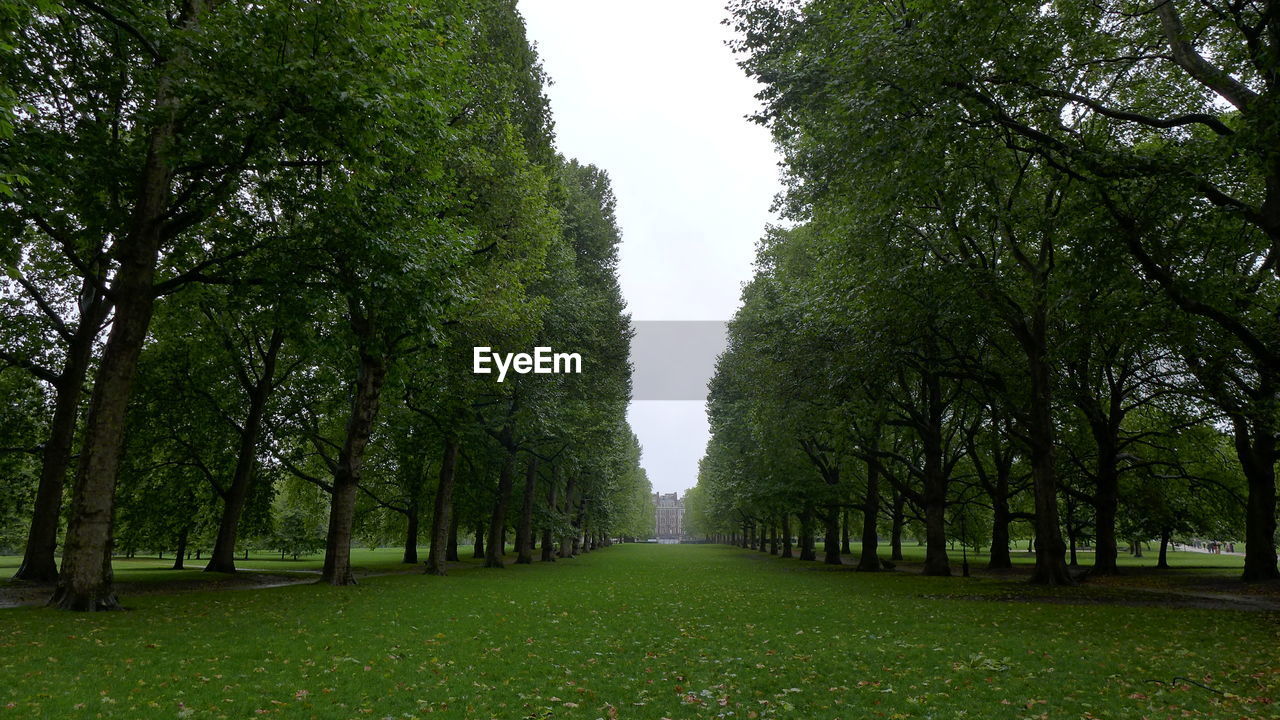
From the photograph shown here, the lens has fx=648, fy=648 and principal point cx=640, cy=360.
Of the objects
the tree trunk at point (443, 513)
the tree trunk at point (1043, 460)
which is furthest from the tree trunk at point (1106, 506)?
the tree trunk at point (443, 513)

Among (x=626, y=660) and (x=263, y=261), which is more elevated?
(x=263, y=261)

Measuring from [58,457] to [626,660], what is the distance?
1832cm

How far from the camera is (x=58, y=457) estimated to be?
18.2 m

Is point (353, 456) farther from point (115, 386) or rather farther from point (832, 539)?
point (832, 539)

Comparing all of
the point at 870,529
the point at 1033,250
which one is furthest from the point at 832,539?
the point at 1033,250

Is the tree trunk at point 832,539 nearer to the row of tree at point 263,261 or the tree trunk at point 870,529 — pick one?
the tree trunk at point 870,529

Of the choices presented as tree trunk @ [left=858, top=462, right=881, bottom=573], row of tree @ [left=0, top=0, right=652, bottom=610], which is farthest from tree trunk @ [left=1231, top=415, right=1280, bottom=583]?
row of tree @ [left=0, top=0, right=652, bottom=610]

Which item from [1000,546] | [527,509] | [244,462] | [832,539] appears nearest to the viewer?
[244,462]

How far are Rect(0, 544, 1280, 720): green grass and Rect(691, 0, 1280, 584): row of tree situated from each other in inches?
293

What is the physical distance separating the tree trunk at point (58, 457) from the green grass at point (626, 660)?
5.87m

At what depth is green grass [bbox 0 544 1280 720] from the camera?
6.94 metres

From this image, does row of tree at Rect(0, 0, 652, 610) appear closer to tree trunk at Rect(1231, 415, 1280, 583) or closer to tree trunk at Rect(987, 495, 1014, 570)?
tree trunk at Rect(987, 495, 1014, 570)

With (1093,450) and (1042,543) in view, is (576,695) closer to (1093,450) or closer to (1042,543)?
(1042,543)

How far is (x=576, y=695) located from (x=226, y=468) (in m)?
26.4
